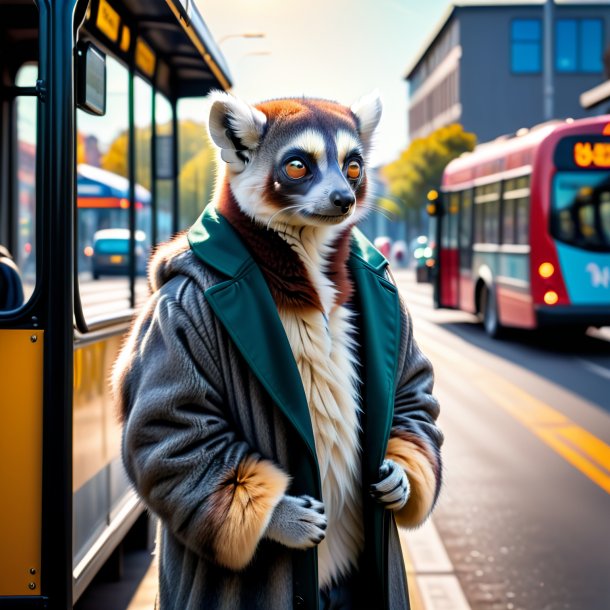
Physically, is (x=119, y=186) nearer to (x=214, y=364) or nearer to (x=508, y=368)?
(x=214, y=364)

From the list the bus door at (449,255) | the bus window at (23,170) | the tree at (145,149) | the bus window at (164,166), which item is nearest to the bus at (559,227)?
the bus door at (449,255)

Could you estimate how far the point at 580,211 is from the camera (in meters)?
15.4

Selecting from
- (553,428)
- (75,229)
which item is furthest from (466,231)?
(75,229)

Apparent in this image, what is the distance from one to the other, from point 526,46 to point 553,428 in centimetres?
6986

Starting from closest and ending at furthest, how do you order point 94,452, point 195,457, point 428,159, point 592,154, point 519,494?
point 195,457, point 94,452, point 519,494, point 592,154, point 428,159

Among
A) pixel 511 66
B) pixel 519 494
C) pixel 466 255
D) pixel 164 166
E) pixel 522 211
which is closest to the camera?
pixel 164 166

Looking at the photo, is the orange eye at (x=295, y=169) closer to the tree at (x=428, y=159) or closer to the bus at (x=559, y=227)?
the bus at (x=559, y=227)

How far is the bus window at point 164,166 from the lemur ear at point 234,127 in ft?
14.2

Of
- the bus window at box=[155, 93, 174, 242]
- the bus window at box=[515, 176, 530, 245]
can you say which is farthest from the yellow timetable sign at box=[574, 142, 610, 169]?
the bus window at box=[155, 93, 174, 242]

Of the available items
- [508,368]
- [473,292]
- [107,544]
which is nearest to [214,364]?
[107,544]

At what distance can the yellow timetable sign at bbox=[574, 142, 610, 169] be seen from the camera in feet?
50.2

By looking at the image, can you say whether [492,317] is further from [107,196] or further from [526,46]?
[526,46]

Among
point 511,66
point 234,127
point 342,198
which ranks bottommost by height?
point 342,198

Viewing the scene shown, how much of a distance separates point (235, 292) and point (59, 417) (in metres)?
1.52
